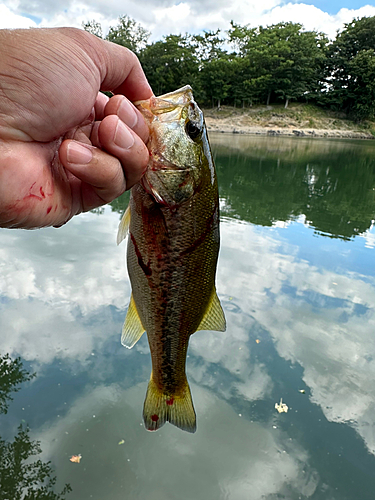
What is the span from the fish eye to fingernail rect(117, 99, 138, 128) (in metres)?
0.34

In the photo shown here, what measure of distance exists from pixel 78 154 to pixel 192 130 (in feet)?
2.24

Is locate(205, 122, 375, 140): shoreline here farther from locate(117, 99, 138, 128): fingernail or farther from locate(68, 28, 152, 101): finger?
locate(117, 99, 138, 128): fingernail

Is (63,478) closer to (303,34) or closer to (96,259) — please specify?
(96,259)

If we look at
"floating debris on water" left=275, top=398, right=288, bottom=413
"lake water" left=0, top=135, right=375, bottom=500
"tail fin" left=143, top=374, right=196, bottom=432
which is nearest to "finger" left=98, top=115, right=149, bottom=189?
"tail fin" left=143, top=374, right=196, bottom=432

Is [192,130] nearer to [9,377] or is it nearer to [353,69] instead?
[9,377]

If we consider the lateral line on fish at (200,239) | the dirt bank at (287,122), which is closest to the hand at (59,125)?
the lateral line on fish at (200,239)

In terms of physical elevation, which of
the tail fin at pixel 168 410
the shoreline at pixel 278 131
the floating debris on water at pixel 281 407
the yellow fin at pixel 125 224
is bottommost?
the shoreline at pixel 278 131

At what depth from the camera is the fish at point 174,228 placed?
2049 mm

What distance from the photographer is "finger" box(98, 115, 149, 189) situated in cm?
180

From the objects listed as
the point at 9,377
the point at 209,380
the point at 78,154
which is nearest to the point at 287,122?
the point at 209,380

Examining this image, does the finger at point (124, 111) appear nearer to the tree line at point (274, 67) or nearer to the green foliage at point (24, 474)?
the green foliage at point (24, 474)

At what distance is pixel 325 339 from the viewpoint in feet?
18.1

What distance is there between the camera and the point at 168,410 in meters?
2.58

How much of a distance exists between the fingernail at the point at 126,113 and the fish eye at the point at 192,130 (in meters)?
0.34
